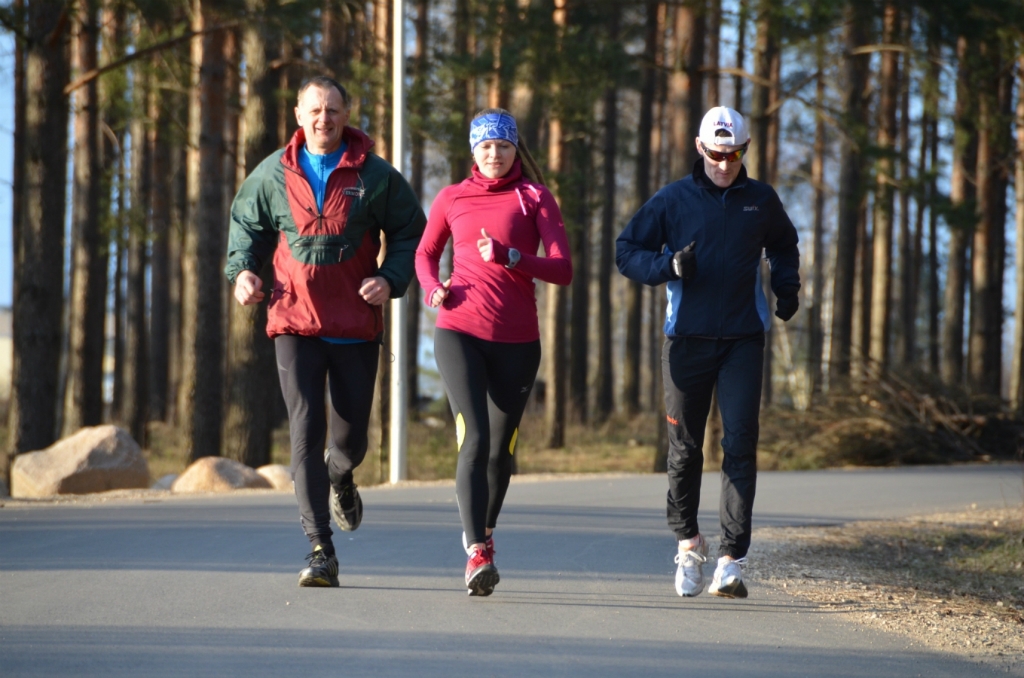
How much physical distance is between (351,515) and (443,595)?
96 centimetres

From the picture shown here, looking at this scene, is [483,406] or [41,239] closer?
[483,406]

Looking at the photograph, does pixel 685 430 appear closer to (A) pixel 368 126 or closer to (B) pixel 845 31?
(A) pixel 368 126

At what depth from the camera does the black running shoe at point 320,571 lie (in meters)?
5.46

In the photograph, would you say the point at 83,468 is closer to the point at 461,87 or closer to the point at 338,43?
the point at 461,87

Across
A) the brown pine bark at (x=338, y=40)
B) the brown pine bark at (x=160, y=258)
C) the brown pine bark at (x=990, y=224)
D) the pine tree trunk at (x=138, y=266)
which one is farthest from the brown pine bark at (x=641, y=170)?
the pine tree trunk at (x=138, y=266)

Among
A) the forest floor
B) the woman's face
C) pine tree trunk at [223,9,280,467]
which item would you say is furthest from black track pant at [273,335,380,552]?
pine tree trunk at [223,9,280,467]

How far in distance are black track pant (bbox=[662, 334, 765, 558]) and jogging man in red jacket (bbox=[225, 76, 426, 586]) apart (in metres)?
1.39

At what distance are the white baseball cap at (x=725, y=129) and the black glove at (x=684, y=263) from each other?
516 millimetres

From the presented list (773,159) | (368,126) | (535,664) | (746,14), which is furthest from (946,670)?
(773,159)

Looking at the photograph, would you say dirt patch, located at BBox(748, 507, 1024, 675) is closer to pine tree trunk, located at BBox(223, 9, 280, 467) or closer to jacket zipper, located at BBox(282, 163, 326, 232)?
jacket zipper, located at BBox(282, 163, 326, 232)

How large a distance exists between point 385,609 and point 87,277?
15.1m

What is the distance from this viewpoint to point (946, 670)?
14.4 ft

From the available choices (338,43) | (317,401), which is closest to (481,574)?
(317,401)

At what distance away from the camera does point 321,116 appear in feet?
18.3
